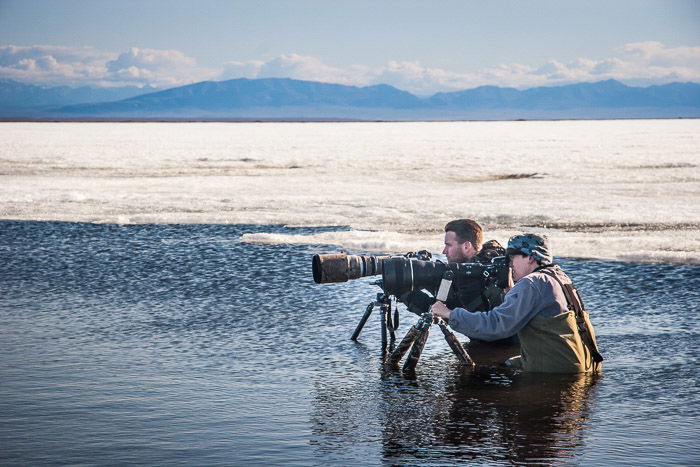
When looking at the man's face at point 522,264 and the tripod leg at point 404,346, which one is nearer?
the man's face at point 522,264

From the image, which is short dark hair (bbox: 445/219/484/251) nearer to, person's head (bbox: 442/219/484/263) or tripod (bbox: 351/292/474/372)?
person's head (bbox: 442/219/484/263)

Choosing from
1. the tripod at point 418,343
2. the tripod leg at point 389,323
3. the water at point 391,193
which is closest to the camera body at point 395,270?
the tripod at point 418,343

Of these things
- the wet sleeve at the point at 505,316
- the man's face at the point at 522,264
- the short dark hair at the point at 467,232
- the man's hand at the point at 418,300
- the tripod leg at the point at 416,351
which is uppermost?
the short dark hair at the point at 467,232

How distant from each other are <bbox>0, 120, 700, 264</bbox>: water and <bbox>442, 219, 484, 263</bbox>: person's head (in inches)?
212

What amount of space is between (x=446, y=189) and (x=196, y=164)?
14.0 meters

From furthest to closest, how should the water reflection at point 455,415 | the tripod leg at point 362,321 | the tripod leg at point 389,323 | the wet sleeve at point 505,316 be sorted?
the tripod leg at point 362,321 < the tripod leg at point 389,323 < the wet sleeve at point 505,316 < the water reflection at point 455,415

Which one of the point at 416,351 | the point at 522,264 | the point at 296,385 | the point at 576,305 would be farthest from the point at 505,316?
the point at 296,385

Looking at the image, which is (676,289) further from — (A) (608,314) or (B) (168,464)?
(B) (168,464)

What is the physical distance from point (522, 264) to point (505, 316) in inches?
14.3

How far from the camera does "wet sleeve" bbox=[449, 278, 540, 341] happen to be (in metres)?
5.58

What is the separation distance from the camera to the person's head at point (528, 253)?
5656 mm

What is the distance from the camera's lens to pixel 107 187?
24.5 metres

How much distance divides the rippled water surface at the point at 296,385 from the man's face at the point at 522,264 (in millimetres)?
821

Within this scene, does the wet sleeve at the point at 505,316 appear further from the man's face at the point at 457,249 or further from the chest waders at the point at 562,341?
the man's face at the point at 457,249
